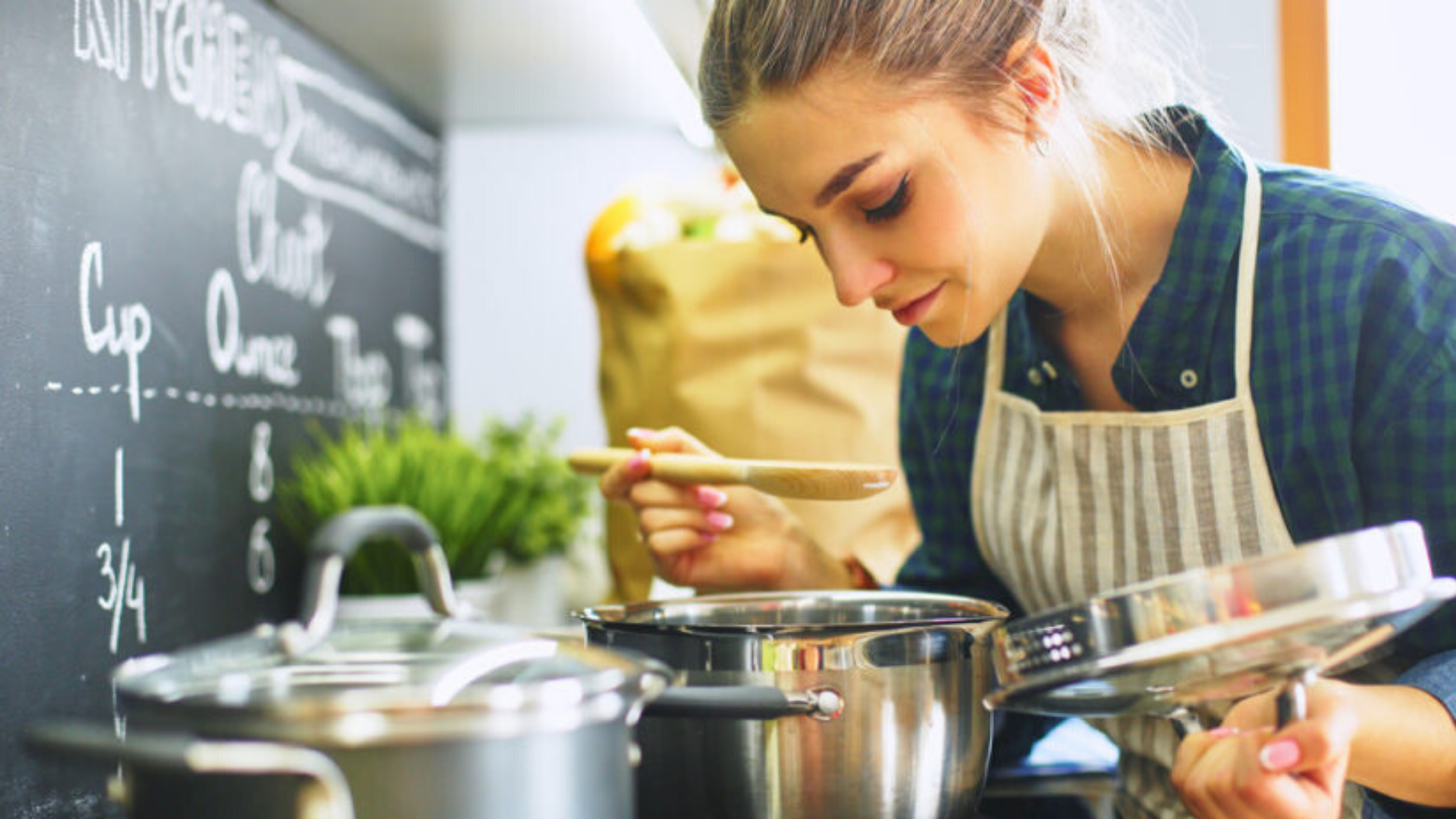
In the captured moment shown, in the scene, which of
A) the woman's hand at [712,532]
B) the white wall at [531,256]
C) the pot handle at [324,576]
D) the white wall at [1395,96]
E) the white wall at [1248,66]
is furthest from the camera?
the white wall at [531,256]

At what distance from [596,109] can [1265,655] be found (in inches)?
61.0

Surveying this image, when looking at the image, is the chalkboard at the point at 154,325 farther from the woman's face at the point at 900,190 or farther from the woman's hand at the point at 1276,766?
the woman's hand at the point at 1276,766

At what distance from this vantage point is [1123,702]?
653 millimetres

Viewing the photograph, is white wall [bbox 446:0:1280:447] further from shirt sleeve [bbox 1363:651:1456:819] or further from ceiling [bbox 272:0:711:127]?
shirt sleeve [bbox 1363:651:1456:819]

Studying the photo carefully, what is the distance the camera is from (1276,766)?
0.56m

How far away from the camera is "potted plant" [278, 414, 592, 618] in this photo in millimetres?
1363

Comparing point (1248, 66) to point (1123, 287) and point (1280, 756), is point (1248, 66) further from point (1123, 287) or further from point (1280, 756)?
point (1280, 756)

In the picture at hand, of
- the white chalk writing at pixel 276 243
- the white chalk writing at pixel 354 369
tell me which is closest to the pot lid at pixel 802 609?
the white chalk writing at pixel 276 243

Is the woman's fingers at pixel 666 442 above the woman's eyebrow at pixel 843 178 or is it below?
below

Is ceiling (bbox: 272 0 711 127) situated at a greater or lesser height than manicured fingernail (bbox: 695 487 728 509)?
greater

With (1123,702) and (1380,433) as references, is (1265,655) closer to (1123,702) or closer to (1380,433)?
(1123,702)

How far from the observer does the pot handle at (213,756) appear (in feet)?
1.40

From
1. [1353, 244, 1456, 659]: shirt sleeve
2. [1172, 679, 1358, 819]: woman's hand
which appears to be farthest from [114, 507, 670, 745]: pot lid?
[1353, 244, 1456, 659]: shirt sleeve

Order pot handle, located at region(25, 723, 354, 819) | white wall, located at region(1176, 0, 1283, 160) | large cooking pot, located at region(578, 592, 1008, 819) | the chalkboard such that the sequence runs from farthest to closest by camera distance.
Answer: white wall, located at region(1176, 0, 1283, 160) < the chalkboard < large cooking pot, located at region(578, 592, 1008, 819) < pot handle, located at region(25, 723, 354, 819)
